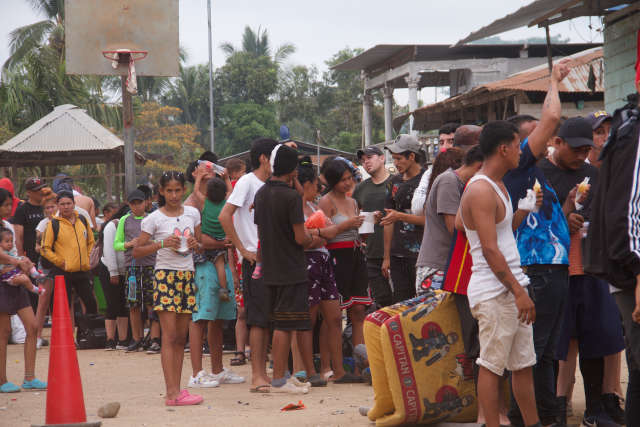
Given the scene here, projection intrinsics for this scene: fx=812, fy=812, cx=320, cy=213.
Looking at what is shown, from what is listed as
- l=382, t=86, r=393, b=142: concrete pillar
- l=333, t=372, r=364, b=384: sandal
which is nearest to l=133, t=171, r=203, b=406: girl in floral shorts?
l=333, t=372, r=364, b=384: sandal

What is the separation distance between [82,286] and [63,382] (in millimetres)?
4899

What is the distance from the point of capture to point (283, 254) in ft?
21.1

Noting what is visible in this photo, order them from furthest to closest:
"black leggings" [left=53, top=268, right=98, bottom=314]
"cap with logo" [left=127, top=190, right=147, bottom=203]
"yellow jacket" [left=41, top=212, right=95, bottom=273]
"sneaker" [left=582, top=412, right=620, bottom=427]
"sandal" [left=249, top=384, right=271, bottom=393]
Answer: "black leggings" [left=53, top=268, right=98, bottom=314] < "yellow jacket" [left=41, top=212, right=95, bottom=273] < "cap with logo" [left=127, top=190, right=147, bottom=203] < "sandal" [left=249, top=384, right=271, bottom=393] < "sneaker" [left=582, top=412, right=620, bottom=427]

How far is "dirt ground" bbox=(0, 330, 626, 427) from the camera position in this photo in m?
5.53

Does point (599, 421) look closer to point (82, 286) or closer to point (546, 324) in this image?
point (546, 324)

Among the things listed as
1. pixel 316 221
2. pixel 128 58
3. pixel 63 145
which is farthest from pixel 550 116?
pixel 63 145

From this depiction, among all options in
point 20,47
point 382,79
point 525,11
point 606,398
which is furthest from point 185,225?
point 20,47

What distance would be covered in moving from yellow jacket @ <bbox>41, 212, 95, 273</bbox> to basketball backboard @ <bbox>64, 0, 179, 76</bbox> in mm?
4644

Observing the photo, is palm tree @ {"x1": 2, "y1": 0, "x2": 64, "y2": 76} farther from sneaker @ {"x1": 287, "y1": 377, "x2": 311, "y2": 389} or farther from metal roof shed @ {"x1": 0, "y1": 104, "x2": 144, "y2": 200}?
sneaker @ {"x1": 287, "y1": 377, "x2": 311, "y2": 389}

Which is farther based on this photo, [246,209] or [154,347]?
[154,347]

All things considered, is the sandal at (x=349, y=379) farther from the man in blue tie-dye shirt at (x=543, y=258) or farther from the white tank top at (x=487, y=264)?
the white tank top at (x=487, y=264)

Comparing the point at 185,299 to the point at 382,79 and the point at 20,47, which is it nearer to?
the point at 382,79

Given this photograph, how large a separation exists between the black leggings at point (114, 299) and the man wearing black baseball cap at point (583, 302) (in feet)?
21.4

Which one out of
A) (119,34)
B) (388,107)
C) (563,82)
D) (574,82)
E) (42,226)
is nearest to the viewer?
(42,226)
